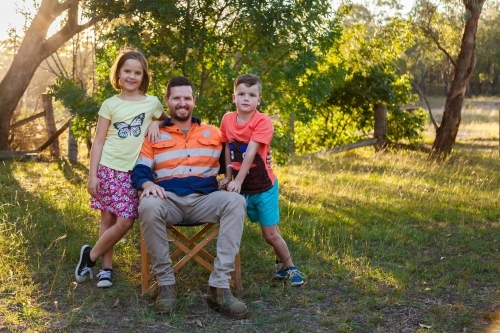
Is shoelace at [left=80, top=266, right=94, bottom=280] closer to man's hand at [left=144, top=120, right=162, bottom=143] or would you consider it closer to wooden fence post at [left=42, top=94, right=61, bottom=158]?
man's hand at [left=144, top=120, right=162, bottom=143]

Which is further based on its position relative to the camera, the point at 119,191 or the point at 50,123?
the point at 50,123

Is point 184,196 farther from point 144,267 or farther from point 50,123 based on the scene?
point 50,123

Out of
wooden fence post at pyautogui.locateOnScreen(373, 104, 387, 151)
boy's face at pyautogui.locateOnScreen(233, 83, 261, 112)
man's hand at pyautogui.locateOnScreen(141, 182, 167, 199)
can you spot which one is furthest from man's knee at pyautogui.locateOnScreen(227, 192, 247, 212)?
wooden fence post at pyautogui.locateOnScreen(373, 104, 387, 151)

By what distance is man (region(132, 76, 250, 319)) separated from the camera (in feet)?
14.2

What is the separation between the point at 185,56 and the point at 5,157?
5.89 m

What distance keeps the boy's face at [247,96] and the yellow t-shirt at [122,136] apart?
74 cm

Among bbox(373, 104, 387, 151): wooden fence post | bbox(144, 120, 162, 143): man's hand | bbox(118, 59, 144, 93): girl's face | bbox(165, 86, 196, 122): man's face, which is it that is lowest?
bbox(373, 104, 387, 151): wooden fence post

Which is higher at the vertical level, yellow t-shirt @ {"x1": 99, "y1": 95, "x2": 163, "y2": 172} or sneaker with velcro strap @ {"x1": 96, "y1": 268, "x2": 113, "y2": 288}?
yellow t-shirt @ {"x1": 99, "y1": 95, "x2": 163, "y2": 172}

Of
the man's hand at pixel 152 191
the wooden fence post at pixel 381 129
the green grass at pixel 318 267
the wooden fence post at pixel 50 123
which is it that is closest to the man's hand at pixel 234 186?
the man's hand at pixel 152 191

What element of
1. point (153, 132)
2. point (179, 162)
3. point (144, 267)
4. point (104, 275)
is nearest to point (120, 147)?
point (153, 132)

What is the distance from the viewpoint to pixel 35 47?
12141 millimetres

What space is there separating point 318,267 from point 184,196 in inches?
58.7

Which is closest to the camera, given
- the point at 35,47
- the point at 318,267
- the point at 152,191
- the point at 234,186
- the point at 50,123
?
the point at 152,191

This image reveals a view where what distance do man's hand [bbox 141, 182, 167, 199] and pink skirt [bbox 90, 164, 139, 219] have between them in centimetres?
30
